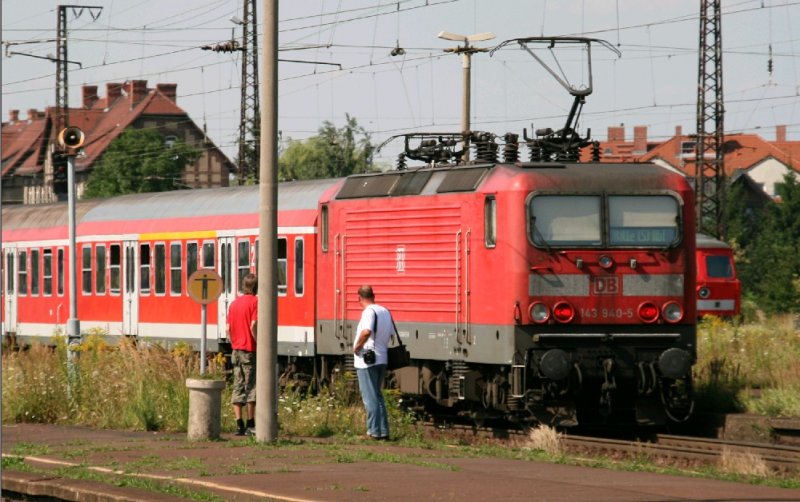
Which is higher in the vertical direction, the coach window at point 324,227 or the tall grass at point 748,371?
the coach window at point 324,227

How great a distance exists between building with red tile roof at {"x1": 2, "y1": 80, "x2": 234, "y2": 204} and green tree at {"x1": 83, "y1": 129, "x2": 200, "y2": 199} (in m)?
3.01

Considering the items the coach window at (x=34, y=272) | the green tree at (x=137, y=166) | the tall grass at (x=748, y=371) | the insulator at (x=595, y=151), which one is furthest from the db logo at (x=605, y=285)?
the green tree at (x=137, y=166)

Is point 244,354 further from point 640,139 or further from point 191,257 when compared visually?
point 640,139

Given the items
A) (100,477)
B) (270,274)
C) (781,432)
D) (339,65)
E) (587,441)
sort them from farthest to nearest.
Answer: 1. (339,65)
2. (781,432)
3. (587,441)
4. (270,274)
5. (100,477)

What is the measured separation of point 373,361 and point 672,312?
14.6 ft

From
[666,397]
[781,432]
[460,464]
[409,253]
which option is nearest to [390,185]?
[409,253]

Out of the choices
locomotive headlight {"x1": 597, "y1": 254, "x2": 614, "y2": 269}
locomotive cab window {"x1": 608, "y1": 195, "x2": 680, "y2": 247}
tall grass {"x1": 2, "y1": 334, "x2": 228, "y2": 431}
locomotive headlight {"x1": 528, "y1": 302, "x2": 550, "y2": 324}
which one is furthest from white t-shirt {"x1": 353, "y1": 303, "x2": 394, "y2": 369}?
locomotive cab window {"x1": 608, "y1": 195, "x2": 680, "y2": 247}

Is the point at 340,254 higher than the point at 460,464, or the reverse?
the point at 340,254

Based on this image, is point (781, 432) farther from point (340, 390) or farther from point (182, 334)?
point (182, 334)

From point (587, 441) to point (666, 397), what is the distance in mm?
1794

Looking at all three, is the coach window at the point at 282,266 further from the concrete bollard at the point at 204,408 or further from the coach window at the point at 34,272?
the coach window at the point at 34,272

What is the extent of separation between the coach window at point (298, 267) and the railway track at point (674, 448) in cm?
485

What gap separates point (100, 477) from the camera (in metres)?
12.6

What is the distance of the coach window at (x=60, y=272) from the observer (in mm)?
31672
